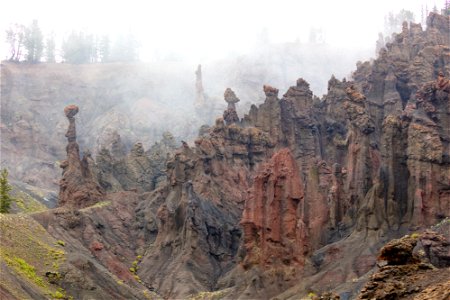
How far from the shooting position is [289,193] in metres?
108

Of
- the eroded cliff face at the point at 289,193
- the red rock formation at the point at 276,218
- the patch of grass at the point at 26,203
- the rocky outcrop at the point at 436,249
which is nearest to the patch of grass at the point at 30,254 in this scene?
the eroded cliff face at the point at 289,193

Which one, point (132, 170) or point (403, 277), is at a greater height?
point (132, 170)

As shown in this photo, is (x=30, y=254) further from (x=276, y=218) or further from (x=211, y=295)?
(x=276, y=218)

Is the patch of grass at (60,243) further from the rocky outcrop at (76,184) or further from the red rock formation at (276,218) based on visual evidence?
the red rock formation at (276,218)

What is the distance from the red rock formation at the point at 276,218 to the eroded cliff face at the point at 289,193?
0.47 ft

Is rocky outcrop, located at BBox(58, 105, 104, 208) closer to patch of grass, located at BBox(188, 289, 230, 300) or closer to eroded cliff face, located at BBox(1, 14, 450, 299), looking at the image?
eroded cliff face, located at BBox(1, 14, 450, 299)

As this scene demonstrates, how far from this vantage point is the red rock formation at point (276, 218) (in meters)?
105

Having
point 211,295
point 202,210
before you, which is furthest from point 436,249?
point 202,210

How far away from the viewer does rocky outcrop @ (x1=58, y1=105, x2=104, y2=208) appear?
13125cm

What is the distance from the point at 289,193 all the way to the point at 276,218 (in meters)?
3.84

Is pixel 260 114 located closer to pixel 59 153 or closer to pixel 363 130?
pixel 363 130

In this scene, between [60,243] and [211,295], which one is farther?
[60,243]

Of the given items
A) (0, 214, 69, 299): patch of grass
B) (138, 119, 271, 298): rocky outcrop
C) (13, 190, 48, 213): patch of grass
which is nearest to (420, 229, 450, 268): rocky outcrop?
(0, 214, 69, 299): patch of grass

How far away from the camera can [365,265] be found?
94.9 meters
